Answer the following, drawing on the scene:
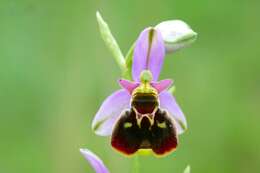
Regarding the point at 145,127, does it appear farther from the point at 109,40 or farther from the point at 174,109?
the point at 109,40

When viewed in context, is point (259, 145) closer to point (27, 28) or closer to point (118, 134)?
point (27, 28)

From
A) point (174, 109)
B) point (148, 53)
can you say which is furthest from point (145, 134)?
point (148, 53)

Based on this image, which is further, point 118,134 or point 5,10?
point 5,10

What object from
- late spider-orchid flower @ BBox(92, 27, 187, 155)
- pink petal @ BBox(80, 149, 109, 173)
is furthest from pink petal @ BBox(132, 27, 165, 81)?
pink petal @ BBox(80, 149, 109, 173)

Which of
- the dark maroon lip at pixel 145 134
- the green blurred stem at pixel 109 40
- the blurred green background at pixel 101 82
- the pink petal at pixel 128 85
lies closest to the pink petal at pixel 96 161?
the dark maroon lip at pixel 145 134

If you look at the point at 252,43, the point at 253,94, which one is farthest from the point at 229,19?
the point at 253,94

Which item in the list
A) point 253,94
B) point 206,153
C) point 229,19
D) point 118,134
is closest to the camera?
point 118,134

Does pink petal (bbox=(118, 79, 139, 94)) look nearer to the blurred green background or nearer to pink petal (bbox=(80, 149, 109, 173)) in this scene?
pink petal (bbox=(80, 149, 109, 173))

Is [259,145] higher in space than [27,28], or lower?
lower
